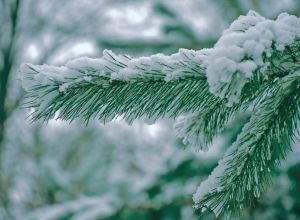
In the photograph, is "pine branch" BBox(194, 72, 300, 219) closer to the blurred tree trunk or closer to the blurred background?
the blurred background

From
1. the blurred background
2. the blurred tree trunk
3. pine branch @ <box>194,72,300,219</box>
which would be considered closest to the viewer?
pine branch @ <box>194,72,300,219</box>

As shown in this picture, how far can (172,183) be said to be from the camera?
2475 millimetres

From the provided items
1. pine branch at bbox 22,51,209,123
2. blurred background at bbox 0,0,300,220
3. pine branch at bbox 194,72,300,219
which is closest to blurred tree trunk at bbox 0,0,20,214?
Answer: blurred background at bbox 0,0,300,220

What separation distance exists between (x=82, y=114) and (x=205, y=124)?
1.08 feet

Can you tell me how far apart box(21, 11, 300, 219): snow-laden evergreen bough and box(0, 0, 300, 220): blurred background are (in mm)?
1968

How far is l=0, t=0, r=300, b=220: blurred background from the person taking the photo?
8.55 feet

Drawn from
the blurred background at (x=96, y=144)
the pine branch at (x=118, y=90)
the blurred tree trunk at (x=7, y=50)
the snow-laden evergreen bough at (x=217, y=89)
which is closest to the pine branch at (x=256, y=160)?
the snow-laden evergreen bough at (x=217, y=89)

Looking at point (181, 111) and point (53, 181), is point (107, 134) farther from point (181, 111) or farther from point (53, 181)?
point (181, 111)

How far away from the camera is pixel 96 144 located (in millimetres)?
4801

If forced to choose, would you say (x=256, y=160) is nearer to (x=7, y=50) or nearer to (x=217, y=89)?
(x=217, y=89)

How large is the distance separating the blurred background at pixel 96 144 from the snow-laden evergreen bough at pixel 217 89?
6.46ft

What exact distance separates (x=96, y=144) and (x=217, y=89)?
186 inches

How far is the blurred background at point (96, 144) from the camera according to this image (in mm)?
2607

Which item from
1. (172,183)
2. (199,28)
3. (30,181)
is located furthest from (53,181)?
(199,28)
